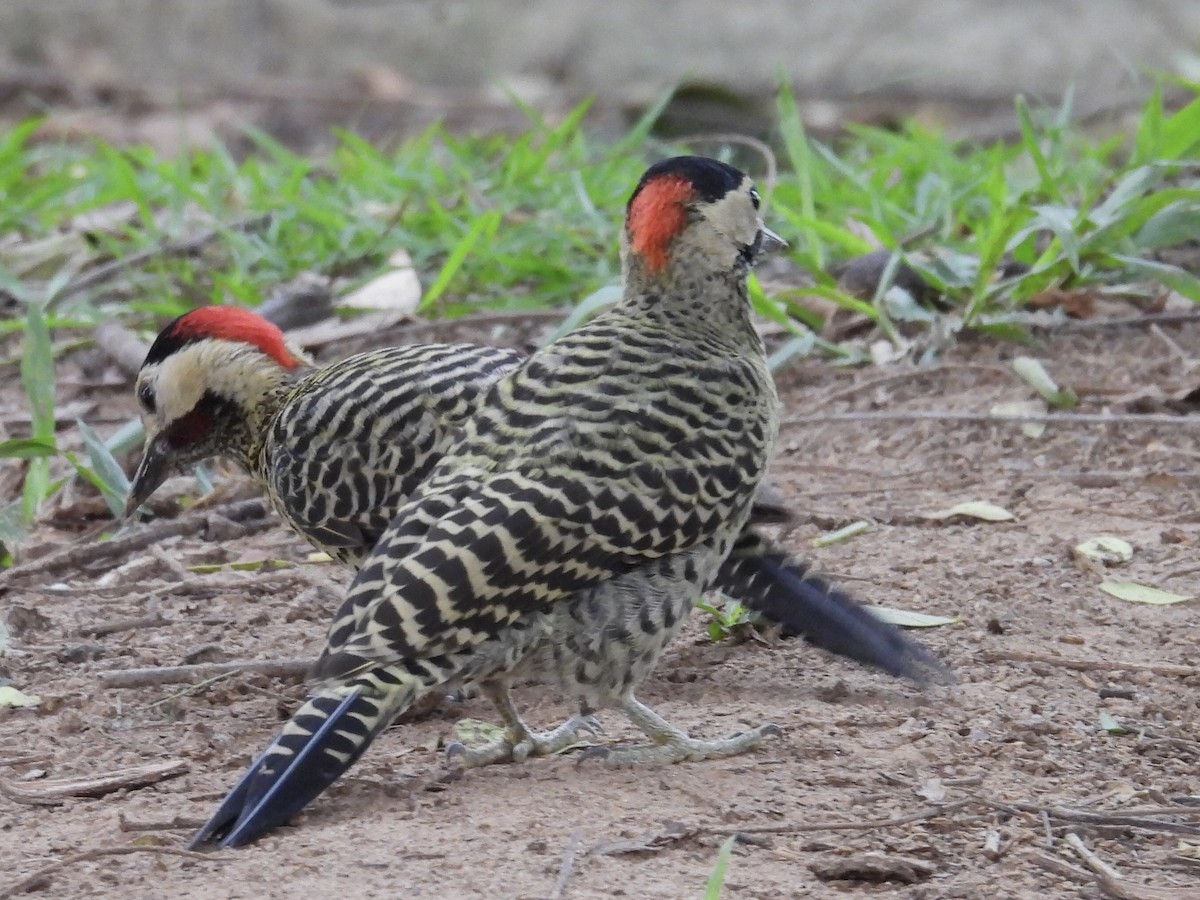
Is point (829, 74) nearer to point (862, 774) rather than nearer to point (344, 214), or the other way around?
point (344, 214)

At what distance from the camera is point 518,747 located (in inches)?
139

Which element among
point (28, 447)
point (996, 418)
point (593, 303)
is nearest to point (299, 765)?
point (28, 447)

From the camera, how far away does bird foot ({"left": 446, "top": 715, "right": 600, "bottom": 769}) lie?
345 centimetres

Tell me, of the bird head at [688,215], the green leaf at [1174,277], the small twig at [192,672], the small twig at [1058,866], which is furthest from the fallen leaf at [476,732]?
the green leaf at [1174,277]

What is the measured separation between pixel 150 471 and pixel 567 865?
1967 mm

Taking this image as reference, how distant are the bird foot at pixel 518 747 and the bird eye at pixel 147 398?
4.10 ft

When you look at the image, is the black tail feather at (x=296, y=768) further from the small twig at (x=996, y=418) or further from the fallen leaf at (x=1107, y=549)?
the small twig at (x=996, y=418)

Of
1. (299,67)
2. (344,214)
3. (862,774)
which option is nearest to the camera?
(862,774)

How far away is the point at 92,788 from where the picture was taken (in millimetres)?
3340

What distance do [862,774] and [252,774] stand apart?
1.11m

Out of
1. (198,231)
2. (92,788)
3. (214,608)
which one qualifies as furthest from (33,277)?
(92,788)

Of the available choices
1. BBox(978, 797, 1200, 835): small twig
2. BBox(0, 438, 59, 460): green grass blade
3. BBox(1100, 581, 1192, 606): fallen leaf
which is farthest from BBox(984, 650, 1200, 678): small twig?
BBox(0, 438, 59, 460): green grass blade

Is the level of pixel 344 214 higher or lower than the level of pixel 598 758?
higher

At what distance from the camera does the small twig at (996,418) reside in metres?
4.88
